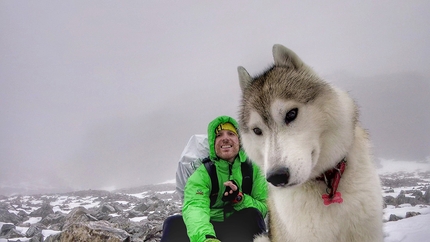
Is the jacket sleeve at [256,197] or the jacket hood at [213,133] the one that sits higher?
the jacket hood at [213,133]

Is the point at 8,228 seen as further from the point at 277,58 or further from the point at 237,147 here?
the point at 277,58

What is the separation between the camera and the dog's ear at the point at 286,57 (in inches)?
121

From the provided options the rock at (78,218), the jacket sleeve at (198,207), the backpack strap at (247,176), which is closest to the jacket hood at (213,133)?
the backpack strap at (247,176)

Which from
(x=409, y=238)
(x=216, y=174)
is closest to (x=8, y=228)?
(x=216, y=174)

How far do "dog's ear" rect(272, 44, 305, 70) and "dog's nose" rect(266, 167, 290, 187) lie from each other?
1398mm

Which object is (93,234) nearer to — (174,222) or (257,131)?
(174,222)

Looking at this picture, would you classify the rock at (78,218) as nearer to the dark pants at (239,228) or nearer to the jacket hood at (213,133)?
the dark pants at (239,228)

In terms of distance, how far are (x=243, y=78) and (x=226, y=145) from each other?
59.7 inches

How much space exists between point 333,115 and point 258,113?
2.35 ft

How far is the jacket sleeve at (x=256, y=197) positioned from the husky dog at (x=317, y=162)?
5.43ft

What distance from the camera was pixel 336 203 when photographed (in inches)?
95.9

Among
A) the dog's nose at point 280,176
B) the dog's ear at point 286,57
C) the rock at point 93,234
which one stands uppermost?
the dog's ear at point 286,57

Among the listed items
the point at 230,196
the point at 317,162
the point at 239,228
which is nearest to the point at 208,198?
the point at 230,196

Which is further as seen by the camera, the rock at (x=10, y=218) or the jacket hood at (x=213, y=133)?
the rock at (x=10, y=218)
